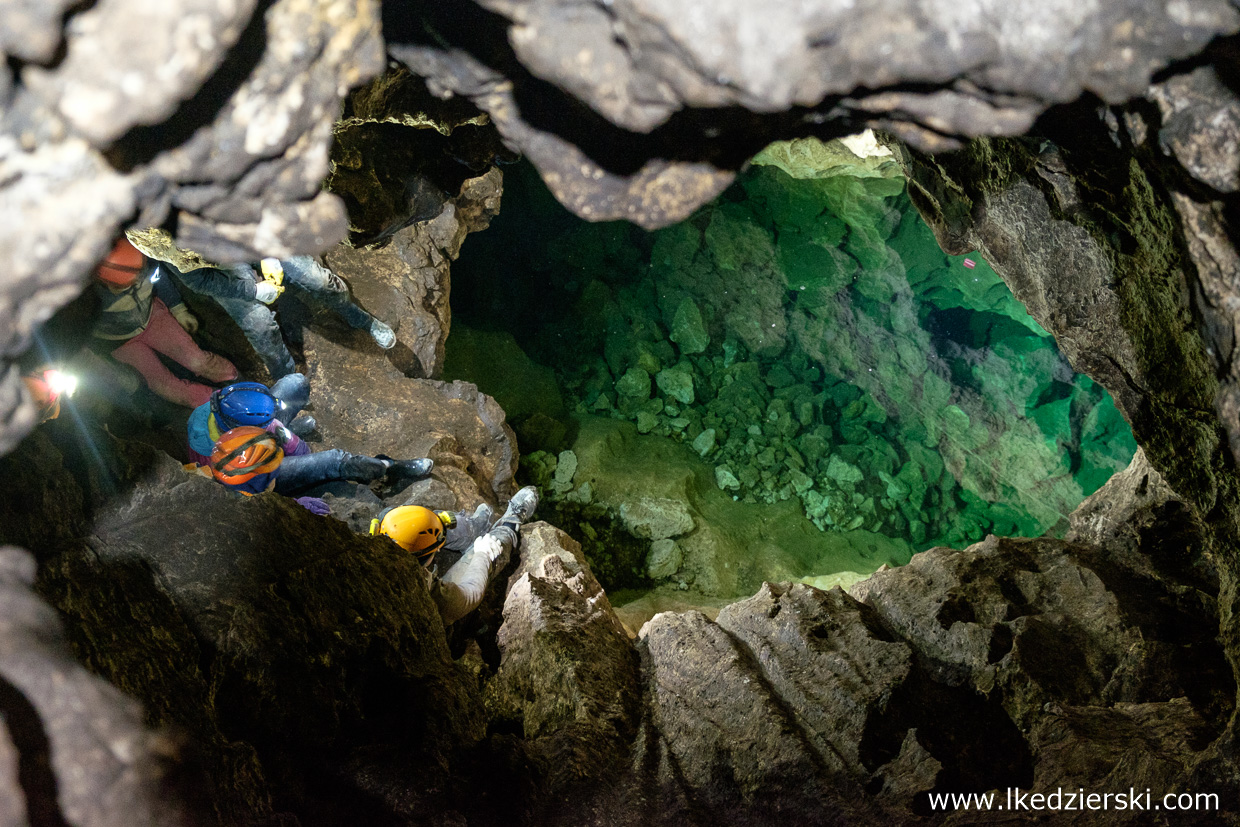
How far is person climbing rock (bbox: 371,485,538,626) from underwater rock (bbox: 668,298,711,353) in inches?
185

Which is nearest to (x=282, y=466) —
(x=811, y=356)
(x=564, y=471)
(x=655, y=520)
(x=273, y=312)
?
(x=273, y=312)

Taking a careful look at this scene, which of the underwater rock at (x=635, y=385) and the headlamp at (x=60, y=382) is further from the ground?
the headlamp at (x=60, y=382)

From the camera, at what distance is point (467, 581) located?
3787 mm

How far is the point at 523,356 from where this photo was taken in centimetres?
825

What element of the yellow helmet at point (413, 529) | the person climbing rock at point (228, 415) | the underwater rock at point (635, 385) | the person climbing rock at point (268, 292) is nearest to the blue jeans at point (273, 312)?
the person climbing rock at point (268, 292)

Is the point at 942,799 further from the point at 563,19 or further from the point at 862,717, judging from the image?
the point at 563,19

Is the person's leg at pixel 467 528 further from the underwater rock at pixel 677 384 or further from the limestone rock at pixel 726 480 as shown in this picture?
the underwater rock at pixel 677 384

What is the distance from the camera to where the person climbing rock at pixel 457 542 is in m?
3.57

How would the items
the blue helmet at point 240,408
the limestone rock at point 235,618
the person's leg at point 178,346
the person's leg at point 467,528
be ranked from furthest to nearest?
the person's leg at point 467,528 → the person's leg at point 178,346 → the blue helmet at point 240,408 → the limestone rock at point 235,618

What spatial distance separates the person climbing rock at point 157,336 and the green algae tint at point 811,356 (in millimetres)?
3506

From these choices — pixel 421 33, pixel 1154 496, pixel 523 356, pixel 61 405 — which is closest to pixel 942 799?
pixel 1154 496

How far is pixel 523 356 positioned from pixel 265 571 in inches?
230

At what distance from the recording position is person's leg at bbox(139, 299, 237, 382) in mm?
3877

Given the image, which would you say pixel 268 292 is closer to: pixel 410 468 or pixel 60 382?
pixel 410 468
